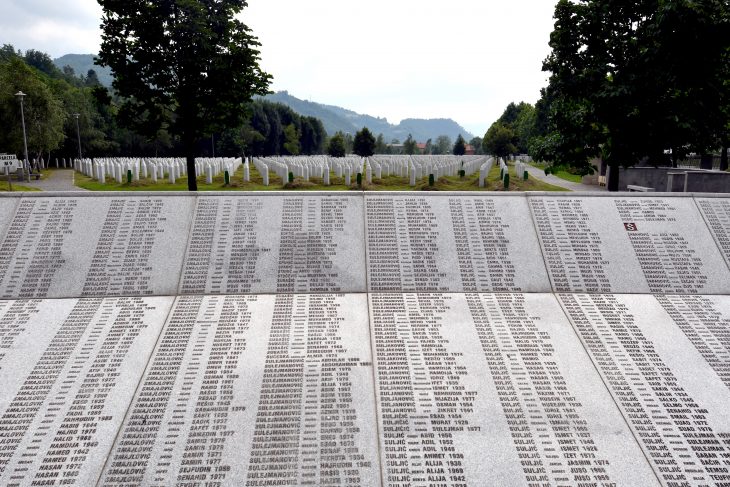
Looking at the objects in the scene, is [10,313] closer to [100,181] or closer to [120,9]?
[120,9]

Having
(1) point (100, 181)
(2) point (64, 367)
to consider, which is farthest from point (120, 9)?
(2) point (64, 367)

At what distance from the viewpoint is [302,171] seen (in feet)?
103

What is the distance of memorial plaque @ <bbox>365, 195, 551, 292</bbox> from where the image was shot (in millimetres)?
6684

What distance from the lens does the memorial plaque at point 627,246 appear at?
263 inches

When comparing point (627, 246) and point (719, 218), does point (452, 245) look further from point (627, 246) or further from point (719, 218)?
point (719, 218)

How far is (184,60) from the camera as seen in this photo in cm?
1950

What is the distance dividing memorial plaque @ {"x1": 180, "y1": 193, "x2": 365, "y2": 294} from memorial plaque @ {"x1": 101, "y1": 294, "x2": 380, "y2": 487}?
0.32 m

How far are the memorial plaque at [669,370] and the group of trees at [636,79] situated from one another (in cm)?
1042

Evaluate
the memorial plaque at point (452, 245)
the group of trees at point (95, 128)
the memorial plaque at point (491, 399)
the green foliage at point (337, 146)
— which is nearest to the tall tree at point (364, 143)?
the green foliage at point (337, 146)

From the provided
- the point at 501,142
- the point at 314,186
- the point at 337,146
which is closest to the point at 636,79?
the point at 314,186

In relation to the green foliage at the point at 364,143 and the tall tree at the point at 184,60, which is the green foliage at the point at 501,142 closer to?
the green foliage at the point at 364,143

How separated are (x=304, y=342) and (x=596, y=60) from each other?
15.6m

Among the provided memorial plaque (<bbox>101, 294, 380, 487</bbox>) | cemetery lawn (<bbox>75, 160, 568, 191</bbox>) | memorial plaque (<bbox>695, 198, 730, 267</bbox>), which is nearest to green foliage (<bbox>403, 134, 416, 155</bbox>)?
cemetery lawn (<bbox>75, 160, 568, 191</bbox>)

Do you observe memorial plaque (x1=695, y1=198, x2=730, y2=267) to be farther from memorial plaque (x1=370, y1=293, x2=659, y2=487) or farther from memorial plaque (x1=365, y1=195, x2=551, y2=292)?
memorial plaque (x1=370, y1=293, x2=659, y2=487)
